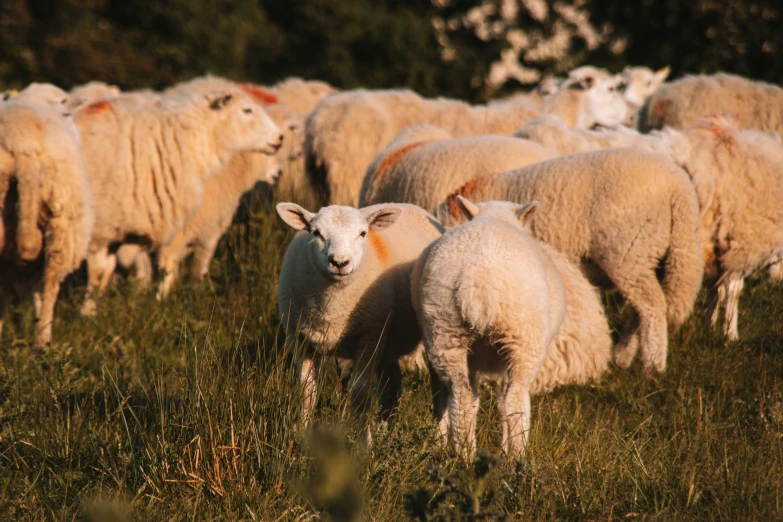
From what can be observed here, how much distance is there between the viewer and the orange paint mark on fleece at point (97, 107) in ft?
26.4

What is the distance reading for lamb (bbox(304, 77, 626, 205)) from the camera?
31.8ft

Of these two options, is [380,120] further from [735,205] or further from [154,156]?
[735,205]

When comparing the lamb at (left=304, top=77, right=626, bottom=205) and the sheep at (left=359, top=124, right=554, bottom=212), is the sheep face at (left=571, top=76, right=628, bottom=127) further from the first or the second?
the sheep at (left=359, top=124, right=554, bottom=212)

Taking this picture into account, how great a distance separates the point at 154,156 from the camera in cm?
825

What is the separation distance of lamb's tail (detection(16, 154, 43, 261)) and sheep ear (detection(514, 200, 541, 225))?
3319mm

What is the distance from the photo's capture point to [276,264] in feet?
25.0

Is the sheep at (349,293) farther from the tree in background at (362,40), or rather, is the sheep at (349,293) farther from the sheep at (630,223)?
the tree in background at (362,40)

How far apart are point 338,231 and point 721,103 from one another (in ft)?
23.5

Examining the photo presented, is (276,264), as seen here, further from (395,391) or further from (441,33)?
(441,33)

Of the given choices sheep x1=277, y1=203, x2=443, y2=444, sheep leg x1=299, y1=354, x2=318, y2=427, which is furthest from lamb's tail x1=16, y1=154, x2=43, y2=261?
sheep leg x1=299, y1=354, x2=318, y2=427

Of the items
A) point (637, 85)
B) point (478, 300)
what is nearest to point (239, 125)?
point (478, 300)

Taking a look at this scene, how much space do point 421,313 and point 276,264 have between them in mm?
3419

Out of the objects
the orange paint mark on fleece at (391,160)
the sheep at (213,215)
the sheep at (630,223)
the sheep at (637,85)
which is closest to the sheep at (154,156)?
the sheep at (213,215)

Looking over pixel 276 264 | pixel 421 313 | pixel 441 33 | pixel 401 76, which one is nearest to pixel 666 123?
pixel 276 264
